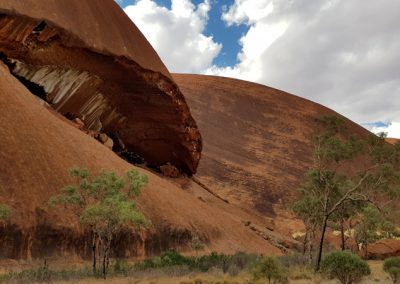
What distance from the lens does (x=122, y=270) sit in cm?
1919

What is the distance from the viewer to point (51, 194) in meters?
20.5

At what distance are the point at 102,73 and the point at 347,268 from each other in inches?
967

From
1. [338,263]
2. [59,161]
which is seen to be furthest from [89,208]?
[338,263]

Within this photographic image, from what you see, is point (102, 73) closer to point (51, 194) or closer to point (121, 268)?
point (51, 194)

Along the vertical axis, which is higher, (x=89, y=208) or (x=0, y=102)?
(x=0, y=102)

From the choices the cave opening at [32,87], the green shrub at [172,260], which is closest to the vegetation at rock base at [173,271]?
the green shrub at [172,260]

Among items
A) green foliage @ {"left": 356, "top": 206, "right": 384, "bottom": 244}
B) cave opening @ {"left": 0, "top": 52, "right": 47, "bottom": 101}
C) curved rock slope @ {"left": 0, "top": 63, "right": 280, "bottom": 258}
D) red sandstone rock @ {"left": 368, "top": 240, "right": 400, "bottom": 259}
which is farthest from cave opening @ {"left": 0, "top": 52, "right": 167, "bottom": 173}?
red sandstone rock @ {"left": 368, "top": 240, "right": 400, "bottom": 259}

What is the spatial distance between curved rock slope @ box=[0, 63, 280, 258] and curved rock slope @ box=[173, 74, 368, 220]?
88.0 feet

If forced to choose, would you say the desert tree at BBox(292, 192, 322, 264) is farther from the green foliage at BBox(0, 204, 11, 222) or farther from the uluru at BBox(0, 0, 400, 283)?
the green foliage at BBox(0, 204, 11, 222)

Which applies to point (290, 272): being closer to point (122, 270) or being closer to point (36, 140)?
point (122, 270)

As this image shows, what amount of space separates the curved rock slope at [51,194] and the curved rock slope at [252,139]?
2683 centimetres

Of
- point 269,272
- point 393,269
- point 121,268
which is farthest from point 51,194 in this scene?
point 393,269

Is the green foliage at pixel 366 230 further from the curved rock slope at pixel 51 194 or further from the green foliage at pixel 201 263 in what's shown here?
the green foliage at pixel 201 263

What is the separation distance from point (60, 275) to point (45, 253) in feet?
10.1
